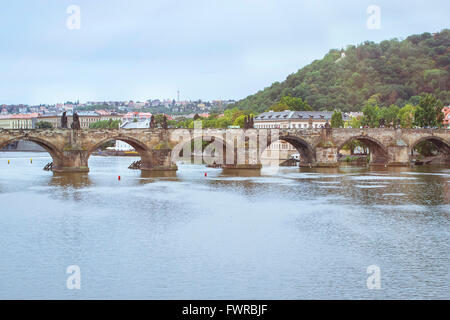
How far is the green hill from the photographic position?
13388 centimetres

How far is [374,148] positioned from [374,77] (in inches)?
2930

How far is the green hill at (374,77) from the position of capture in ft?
439

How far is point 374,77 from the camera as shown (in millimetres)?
143125

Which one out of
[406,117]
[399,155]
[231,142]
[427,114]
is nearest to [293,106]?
[406,117]

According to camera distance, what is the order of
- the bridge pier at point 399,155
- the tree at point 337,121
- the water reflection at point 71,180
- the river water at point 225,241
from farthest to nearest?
the tree at point 337,121 → the bridge pier at point 399,155 → the water reflection at point 71,180 → the river water at point 225,241

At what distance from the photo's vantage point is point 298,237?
2631 cm

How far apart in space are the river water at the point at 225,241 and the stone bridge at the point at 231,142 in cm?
1217

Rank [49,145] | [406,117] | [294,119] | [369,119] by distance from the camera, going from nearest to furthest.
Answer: [49,145], [369,119], [406,117], [294,119]

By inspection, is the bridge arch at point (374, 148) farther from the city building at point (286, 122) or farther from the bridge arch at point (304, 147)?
the city building at point (286, 122)

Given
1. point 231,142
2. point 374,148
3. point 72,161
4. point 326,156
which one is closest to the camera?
point 72,161

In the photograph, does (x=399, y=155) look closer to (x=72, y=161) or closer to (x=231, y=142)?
(x=231, y=142)

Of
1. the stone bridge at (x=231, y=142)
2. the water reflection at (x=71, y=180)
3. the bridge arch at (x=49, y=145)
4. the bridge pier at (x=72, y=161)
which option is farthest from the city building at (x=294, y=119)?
the water reflection at (x=71, y=180)

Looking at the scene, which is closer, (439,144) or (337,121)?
(439,144)

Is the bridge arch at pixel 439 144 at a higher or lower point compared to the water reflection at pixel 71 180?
higher
